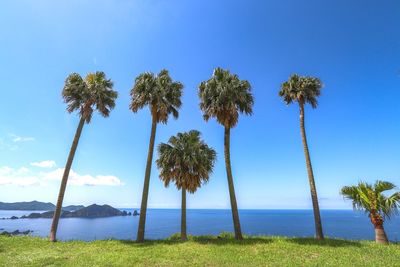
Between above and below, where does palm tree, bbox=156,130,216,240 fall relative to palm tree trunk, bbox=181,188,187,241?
above

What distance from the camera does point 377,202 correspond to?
16.2 m

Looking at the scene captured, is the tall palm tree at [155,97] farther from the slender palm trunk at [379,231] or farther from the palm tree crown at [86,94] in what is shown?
the slender palm trunk at [379,231]

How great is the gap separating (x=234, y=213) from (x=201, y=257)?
6.36 meters

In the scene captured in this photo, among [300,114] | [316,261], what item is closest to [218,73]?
[300,114]

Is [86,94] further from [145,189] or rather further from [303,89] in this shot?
[303,89]

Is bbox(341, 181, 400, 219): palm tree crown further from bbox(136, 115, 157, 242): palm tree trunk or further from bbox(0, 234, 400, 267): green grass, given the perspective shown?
bbox(136, 115, 157, 242): palm tree trunk

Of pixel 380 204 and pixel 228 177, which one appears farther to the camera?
pixel 228 177

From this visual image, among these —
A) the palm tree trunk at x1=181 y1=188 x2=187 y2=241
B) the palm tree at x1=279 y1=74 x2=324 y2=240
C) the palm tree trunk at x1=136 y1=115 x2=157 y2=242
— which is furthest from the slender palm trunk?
the palm tree trunk at x1=136 y1=115 x2=157 y2=242

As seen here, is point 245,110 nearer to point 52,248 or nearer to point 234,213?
point 234,213

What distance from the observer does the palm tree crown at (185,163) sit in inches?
753

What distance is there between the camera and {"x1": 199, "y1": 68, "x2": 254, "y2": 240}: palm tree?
64.1 feet

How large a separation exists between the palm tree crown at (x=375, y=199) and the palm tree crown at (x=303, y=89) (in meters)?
7.30

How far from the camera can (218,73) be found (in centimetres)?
2078

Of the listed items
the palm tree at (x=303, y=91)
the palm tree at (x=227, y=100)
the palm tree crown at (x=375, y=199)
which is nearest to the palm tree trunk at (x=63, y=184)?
the palm tree at (x=227, y=100)
